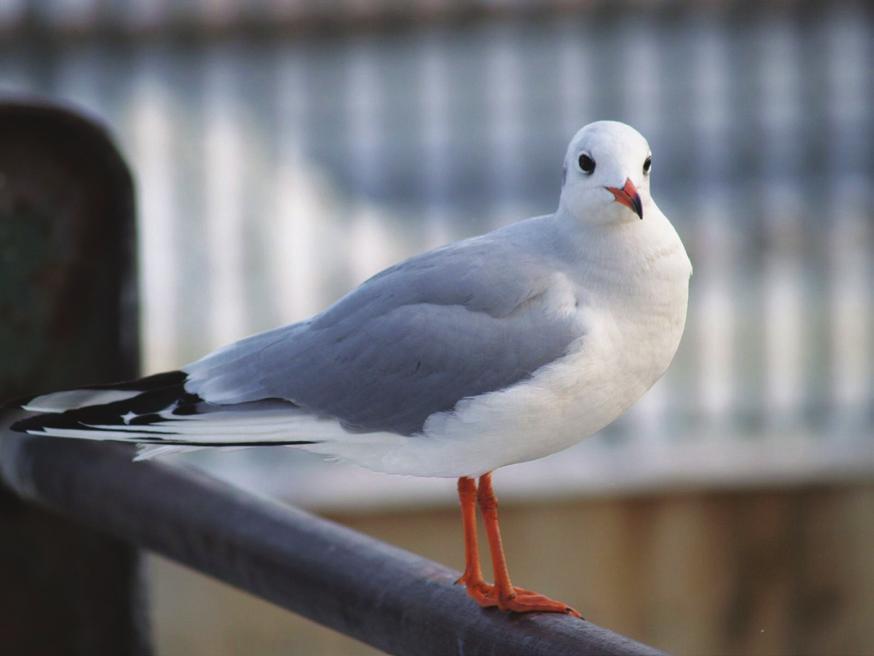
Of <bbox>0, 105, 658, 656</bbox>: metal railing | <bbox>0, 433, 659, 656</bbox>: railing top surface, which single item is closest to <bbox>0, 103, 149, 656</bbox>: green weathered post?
<bbox>0, 105, 658, 656</bbox>: metal railing

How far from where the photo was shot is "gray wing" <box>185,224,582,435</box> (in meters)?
0.98

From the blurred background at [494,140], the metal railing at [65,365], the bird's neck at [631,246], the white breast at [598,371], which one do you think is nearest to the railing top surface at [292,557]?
Answer: the metal railing at [65,365]

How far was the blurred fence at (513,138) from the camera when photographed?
2732 millimetres

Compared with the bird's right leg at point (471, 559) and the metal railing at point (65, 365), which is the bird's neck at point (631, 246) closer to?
the bird's right leg at point (471, 559)

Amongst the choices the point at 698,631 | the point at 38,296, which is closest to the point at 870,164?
the point at 698,631

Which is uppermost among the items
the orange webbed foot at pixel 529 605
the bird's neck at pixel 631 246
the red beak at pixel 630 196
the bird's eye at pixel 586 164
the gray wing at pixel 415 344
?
the bird's eye at pixel 586 164

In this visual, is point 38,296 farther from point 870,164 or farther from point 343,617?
point 870,164

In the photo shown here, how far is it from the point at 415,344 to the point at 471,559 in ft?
0.50

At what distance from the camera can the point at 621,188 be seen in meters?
0.85

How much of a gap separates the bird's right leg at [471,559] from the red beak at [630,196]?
0.30m

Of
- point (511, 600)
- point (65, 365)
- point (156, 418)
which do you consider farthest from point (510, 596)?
point (65, 365)

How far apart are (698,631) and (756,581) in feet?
0.38

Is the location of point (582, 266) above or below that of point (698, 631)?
above

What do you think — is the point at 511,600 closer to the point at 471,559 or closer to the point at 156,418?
the point at 471,559
